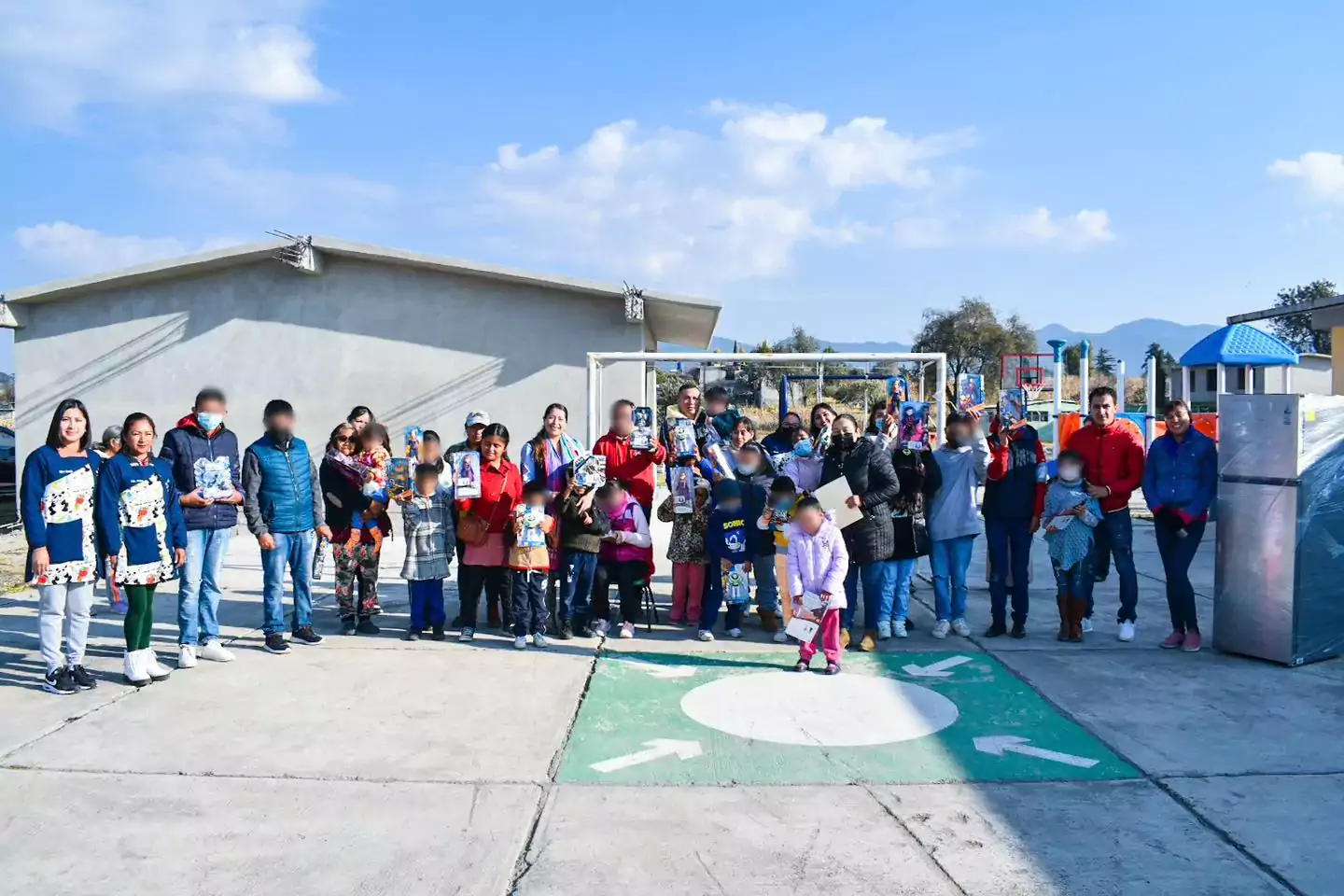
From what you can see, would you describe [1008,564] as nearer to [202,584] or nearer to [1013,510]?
[1013,510]

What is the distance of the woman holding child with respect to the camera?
6.96m

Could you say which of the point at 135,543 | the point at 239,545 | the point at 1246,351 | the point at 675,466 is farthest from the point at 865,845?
the point at 1246,351

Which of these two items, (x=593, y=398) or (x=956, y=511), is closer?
(x=956, y=511)

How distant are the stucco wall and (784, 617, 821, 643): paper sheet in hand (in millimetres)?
7371

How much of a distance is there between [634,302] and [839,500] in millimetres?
6365

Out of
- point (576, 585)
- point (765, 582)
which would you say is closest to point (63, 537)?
point (576, 585)

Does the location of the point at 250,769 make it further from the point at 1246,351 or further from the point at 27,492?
the point at 1246,351

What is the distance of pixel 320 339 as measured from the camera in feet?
44.2

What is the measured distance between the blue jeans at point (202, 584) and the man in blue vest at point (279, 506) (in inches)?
9.9

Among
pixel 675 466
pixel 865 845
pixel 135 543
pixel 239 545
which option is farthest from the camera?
pixel 239 545

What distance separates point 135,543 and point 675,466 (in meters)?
3.53

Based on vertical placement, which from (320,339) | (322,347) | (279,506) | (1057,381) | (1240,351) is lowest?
(279,506)

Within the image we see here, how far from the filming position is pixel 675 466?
7148mm

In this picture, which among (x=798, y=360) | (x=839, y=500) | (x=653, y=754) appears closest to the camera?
(x=653, y=754)
